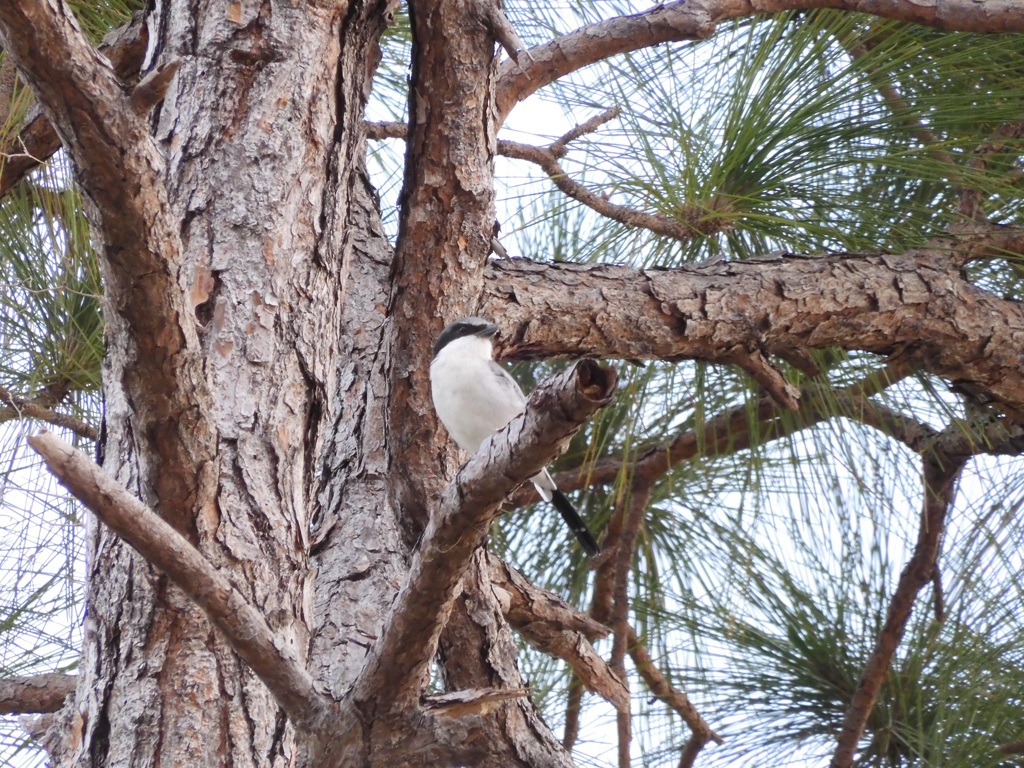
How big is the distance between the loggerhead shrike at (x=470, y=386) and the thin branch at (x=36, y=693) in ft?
3.00

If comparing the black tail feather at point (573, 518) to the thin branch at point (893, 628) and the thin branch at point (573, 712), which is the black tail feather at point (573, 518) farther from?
the thin branch at point (893, 628)

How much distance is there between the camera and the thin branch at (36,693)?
85.1 inches

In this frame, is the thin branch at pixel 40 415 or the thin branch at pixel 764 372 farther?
the thin branch at pixel 40 415

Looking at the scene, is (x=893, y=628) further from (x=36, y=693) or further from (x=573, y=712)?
(x=36, y=693)

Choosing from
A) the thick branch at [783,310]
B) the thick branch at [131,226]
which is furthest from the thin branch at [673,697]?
the thick branch at [131,226]

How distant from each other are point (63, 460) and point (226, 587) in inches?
8.5

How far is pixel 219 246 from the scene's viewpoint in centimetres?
158


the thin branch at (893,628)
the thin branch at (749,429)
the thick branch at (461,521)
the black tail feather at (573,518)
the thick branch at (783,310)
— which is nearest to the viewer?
the thick branch at (461,521)

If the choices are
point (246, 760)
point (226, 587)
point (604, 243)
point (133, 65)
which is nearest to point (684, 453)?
point (604, 243)

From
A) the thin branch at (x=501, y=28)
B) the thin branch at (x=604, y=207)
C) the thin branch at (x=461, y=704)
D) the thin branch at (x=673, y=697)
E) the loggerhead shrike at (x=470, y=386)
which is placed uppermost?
the thin branch at (x=604, y=207)

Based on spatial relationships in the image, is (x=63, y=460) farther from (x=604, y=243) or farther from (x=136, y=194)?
(x=604, y=243)

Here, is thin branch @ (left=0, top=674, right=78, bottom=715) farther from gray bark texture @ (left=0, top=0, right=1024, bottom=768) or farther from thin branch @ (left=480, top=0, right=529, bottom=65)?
thin branch @ (left=480, top=0, right=529, bottom=65)

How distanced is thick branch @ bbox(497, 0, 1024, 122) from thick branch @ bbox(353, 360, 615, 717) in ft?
4.35

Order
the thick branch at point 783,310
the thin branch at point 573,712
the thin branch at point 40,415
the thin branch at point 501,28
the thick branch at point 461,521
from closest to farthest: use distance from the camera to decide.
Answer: the thick branch at point 461,521
the thin branch at point 501,28
the thick branch at point 783,310
the thin branch at point 40,415
the thin branch at point 573,712
